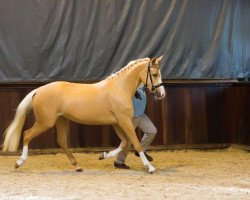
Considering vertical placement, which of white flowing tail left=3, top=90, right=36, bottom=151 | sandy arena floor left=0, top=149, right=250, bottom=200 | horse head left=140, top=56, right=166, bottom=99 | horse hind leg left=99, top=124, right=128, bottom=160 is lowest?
sandy arena floor left=0, top=149, right=250, bottom=200

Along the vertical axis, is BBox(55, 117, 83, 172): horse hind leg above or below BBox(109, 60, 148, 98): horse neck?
below

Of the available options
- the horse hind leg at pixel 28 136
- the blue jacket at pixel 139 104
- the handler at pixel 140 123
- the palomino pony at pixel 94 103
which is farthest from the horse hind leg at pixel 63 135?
the blue jacket at pixel 139 104

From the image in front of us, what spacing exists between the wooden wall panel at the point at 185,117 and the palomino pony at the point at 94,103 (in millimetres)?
1632

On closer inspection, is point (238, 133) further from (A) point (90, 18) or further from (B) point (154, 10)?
(A) point (90, 18)

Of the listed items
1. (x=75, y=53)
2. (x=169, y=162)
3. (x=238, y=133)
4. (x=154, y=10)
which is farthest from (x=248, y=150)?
(x=75, y=53)

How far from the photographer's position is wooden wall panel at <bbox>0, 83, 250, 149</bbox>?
6789 millimetres

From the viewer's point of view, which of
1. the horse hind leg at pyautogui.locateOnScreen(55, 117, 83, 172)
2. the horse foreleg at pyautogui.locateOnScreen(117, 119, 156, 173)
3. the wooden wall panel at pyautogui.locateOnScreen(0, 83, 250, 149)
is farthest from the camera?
the wooden wall panel at pyautogui.locateOnScreen(0, 83, 250, 149)

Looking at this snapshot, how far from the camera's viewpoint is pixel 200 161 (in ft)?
19.8

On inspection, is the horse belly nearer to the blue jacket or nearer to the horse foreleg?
the horse foreleg

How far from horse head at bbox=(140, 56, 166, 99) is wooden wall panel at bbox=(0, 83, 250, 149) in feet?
6.39

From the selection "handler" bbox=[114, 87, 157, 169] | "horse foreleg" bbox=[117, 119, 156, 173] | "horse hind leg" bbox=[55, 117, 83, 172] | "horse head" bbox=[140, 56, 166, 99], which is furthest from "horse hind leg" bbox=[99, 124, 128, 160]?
"horse head" bbox=[140, 56, 166, 99]

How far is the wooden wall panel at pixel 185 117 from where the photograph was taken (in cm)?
679

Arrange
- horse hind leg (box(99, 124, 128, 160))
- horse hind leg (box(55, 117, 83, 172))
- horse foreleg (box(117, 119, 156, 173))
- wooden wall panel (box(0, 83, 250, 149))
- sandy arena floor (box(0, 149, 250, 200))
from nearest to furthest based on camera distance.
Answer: sandy arena floor (box(0, 149, 250, 200))
horse foreleg (box(117, 119, 156, 173))
horse hind leg (box(99, 124, 128, 160))
horse hind leg (box(55, 117, 83, 172))
wooden wall panel (box(0, 83, 250, 149))

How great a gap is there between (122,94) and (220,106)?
2.70 m
